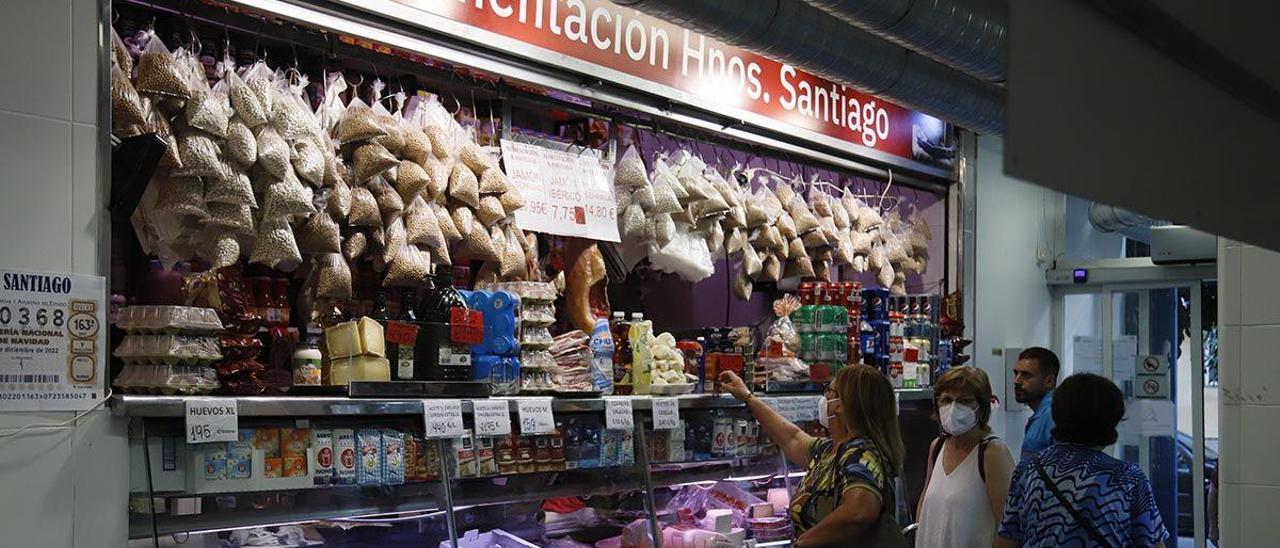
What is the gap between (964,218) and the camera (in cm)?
811

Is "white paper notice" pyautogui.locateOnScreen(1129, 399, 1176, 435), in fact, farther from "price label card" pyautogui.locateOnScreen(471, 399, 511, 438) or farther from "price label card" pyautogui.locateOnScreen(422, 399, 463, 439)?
"price label card" pyautogui.locateOnScreen(422, 399, 463, 439)

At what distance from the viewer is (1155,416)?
9594 millimetres

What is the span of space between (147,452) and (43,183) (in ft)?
2.58

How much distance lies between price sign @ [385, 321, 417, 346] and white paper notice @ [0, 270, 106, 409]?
94 cm

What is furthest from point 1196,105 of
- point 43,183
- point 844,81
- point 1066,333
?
point 1066,333

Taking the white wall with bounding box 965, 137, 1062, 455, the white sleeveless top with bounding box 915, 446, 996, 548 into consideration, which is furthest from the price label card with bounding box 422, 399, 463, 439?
the white wall with bounding box 965, 137, 1062, 455

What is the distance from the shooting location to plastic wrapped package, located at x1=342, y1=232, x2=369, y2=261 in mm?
4195

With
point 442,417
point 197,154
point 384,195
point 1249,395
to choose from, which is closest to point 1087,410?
point 1249,395

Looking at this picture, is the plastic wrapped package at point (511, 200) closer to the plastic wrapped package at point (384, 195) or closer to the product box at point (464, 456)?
the plastic wrapped package at point (384, 195)

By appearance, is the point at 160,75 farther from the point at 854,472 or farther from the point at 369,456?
the point at 854,472

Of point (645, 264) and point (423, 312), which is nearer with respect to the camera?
point (423, 312)

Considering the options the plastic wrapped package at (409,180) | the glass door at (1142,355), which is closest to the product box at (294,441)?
the plastic wrapped package at (409,180)

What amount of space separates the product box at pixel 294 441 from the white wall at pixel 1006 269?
211 inches

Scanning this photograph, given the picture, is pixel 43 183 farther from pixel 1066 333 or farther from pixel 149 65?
pixel 1066 333
